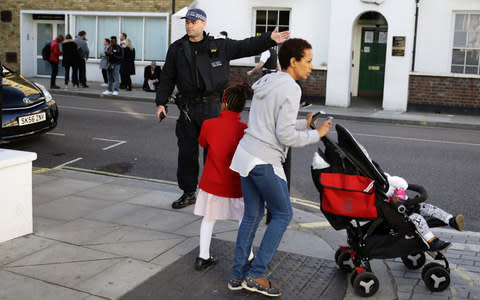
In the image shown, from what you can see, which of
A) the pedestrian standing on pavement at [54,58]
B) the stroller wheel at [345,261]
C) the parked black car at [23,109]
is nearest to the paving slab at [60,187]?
the parked black car at [23,109]

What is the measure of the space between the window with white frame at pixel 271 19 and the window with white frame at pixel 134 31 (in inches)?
154

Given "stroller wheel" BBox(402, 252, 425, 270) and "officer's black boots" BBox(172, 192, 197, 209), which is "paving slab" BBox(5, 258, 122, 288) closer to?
"officer's black boots" BBox(172, 192, 197, 209)

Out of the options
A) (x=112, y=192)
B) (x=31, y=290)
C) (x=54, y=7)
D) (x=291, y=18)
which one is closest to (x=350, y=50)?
(x=291, y=18)

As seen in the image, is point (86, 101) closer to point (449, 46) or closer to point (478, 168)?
point (449, 46)

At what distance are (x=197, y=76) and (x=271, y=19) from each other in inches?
577

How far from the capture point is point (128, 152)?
10.3 m

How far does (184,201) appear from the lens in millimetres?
6656

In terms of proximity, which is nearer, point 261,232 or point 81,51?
point 261,232

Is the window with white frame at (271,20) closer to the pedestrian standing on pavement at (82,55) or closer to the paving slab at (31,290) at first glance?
the pedestrian standing on pavement at (82,55)

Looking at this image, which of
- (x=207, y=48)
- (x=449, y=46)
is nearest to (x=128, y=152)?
(x=207, y=48)

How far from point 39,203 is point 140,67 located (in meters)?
16.8

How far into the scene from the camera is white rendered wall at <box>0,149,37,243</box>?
5.21 metres

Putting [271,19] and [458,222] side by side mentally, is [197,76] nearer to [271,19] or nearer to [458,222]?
[458,222]

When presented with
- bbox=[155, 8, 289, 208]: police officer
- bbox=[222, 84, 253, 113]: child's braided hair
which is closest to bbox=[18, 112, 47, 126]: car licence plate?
bbox=[155, 8, 289, 208]: police officer
